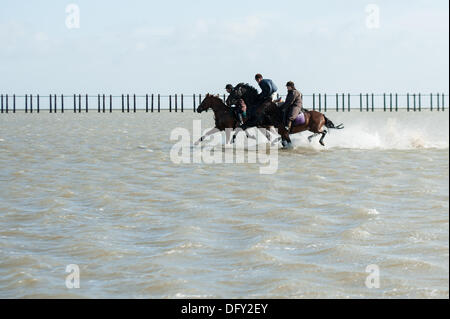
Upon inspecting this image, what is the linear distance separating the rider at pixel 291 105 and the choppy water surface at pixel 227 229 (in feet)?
10.8

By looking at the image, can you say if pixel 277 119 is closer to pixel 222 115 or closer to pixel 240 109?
pixel 240 109

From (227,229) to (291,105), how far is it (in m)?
11.6

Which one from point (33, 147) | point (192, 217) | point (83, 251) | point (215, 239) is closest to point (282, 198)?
point (192, 217)

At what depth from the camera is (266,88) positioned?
21.4 metres

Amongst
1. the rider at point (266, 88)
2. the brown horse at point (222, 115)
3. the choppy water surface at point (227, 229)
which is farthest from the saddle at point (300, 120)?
the choppy water surface at point (227, 229)

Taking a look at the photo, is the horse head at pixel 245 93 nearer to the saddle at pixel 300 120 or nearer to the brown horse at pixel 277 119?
the brown horse at pixel 277 119

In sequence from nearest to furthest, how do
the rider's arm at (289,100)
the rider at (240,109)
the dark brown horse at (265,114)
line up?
the rider's arm at (289,100), the dark brown horse at (265,114), the rider at (240,109)

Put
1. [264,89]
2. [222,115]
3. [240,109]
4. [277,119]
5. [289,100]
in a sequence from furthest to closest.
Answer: [222,115] < [240,109] < [277,119] < [264,89] < [289,100]

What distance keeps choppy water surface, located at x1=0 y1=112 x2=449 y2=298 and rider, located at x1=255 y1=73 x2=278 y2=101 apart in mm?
3607

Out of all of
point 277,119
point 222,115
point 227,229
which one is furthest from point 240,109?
point 227,229

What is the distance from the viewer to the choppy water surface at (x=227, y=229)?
24.5ft

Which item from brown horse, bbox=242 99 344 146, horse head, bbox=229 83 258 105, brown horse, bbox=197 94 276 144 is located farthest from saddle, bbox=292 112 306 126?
brown horse, bbox=197 94 276 144
